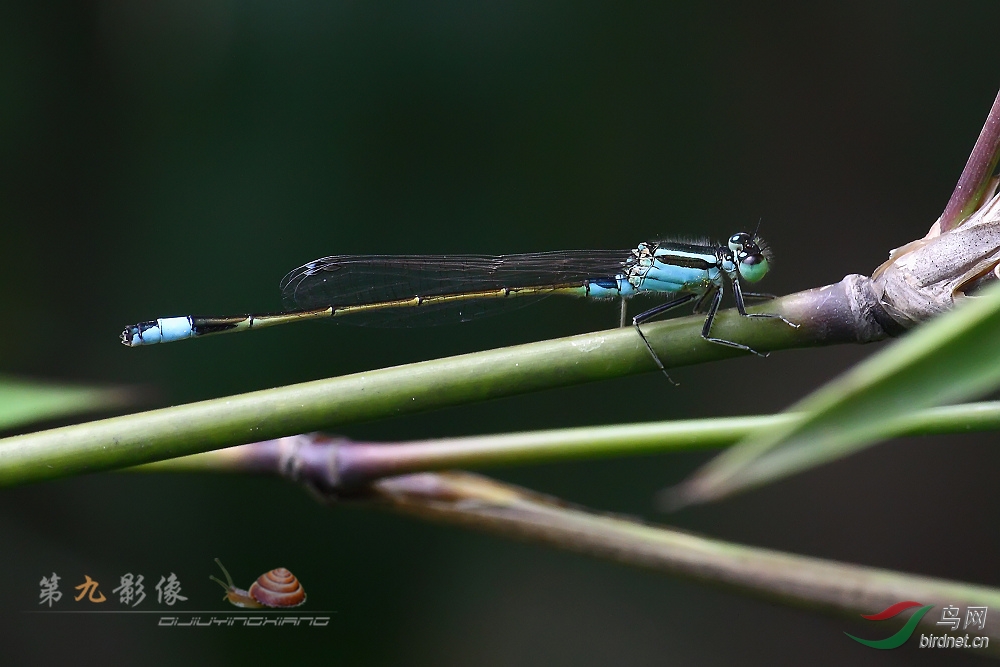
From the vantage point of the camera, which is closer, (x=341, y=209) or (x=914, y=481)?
(x=341, y=209)

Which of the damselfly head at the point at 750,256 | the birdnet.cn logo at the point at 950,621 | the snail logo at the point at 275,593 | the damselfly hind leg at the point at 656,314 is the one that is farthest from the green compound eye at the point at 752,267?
the snail logo at the point at 275,593

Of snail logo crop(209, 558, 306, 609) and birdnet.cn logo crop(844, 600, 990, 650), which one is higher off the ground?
snail logo crop(209, 558, 306, 609)

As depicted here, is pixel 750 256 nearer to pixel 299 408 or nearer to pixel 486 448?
pixel 486 448

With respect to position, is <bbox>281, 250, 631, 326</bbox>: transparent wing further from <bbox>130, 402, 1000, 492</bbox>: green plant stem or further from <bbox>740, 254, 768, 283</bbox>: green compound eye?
<bbox>130, 402, 1000, 492</bbox>: green plant stem

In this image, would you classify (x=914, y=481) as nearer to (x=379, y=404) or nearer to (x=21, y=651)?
(x=379, y=404)

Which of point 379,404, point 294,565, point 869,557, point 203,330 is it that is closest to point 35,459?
point 379,404

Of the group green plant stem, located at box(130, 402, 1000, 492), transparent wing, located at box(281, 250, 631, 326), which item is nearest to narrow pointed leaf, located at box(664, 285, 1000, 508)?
green plant stem, located at box(130, 402, 1000, 492)

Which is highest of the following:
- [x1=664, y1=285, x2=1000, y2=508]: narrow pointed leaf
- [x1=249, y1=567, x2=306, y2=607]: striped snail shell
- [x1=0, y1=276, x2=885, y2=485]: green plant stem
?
[x1=249, y1=567, x2=306, y2=607]: striped snail shell
